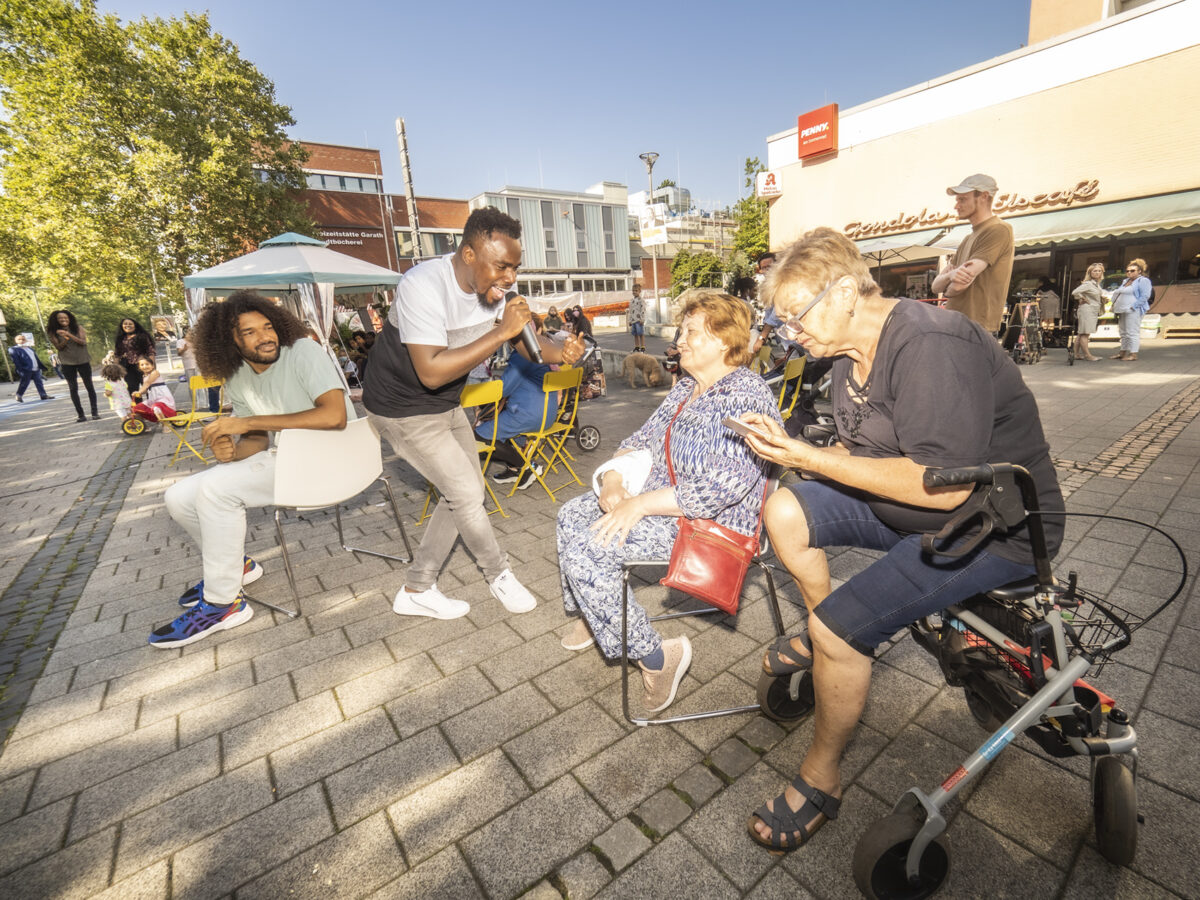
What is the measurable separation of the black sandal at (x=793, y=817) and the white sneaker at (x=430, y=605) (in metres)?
1.92

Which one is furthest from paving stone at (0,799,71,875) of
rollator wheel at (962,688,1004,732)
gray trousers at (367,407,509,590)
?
rollator wheel at (962,688,1004,732)

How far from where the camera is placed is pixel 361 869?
1.68 m

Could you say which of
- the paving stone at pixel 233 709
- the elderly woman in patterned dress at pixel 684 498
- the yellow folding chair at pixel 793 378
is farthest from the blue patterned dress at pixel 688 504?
the yellow folding chair at pixel 793 378

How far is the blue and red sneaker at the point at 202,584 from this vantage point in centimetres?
324

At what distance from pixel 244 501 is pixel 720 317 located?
274cm

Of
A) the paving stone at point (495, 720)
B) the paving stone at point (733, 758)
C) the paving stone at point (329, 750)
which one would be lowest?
the paving stone at point (733, 758)

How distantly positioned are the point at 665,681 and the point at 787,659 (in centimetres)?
51

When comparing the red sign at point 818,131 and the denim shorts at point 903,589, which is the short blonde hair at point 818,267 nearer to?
the denim shorts at point 903,589

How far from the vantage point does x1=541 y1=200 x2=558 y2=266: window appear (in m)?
41.7

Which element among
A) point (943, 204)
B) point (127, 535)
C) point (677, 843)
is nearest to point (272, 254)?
point (127, 535)

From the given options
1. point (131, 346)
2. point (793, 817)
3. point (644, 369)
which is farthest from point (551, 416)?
point (131, 346)

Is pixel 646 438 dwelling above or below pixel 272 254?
below

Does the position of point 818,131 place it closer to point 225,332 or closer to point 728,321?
point 728,321

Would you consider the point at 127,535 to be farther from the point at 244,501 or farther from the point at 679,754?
the point at 679,754
